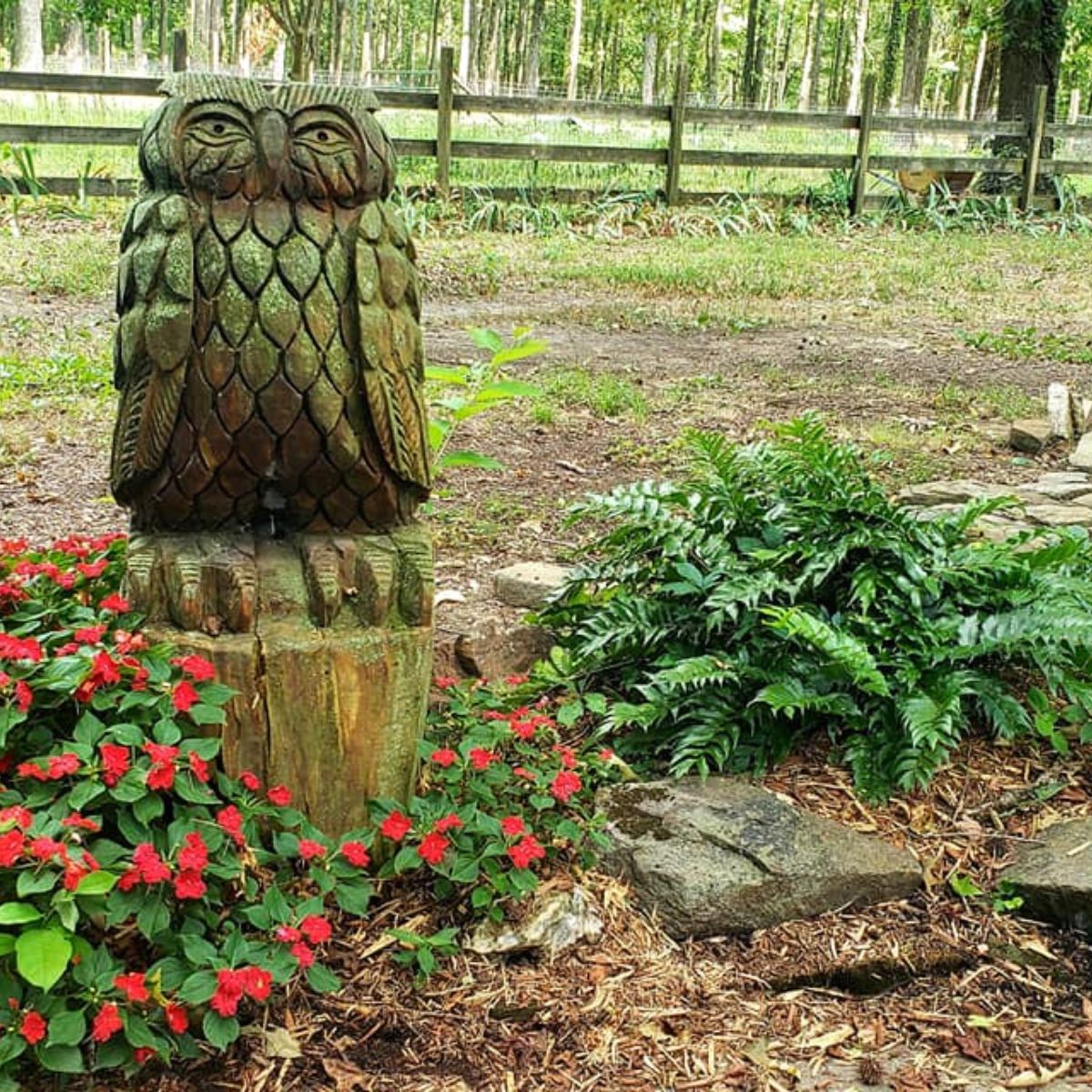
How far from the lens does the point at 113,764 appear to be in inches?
83.8

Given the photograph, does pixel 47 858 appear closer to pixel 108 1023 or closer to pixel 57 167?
pixel 108 1023

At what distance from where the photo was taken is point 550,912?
253 cm

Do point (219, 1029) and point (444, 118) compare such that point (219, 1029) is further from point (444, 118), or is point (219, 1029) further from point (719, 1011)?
point (444, 118)

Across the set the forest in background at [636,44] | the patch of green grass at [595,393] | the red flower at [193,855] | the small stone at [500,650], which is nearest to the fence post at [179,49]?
the forest in background at [636,44]

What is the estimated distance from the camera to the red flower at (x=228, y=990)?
1980 mm

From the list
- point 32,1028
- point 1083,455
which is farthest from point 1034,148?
point 32,1028

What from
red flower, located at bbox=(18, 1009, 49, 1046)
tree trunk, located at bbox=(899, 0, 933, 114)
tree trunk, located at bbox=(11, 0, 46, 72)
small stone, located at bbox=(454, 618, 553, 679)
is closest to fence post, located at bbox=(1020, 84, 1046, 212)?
small stone, located at bbox=(454, 618, 553, 679)

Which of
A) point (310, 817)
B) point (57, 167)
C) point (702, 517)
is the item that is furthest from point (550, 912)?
point (57, 167)

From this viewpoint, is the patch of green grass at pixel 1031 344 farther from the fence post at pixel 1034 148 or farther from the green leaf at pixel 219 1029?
the fence post at pixel 1034 148

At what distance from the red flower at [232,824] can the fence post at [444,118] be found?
1157cm

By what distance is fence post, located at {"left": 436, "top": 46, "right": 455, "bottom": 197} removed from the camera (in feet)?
42.9

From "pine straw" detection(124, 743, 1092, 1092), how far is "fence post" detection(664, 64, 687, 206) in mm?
12551

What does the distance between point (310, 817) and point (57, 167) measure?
42.1ft

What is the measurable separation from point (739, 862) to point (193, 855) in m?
1.16
